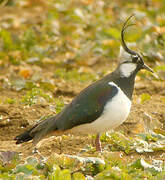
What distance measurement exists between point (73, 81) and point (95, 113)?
9.89ft

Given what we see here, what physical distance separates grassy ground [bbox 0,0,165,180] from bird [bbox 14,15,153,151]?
0.21 metres

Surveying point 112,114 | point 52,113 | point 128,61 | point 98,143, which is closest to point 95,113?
point 112,114

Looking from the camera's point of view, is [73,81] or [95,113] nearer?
[95,113]

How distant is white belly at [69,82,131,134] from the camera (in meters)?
5.05

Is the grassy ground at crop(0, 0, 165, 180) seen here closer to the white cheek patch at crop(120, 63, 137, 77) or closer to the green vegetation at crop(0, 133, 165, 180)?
the green vegetation at crop(0, 133, 165, 180)

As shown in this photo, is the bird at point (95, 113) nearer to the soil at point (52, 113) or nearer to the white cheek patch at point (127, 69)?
the white cheek patch at point (127, 69)

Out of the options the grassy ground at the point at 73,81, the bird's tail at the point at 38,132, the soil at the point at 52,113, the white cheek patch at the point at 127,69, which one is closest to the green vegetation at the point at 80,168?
the grassy ground at the point at 73,81

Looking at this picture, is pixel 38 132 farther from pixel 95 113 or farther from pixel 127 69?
pixel 127 69

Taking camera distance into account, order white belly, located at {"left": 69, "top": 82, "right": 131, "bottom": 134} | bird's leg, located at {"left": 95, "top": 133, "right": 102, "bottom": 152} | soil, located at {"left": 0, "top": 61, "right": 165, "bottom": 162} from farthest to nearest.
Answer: soil, located at {"left": 0, "top": 61, "right": 165, "bottom": 162} → bird's leg, located at {"left": 95, "top": 133, "right": 102, "bottom": 152} → white belly, located at {"left": 69, "top": 82, "right": 131, "bottom": 134}

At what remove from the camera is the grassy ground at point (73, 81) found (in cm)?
464

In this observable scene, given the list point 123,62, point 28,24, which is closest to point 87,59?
point 28,24

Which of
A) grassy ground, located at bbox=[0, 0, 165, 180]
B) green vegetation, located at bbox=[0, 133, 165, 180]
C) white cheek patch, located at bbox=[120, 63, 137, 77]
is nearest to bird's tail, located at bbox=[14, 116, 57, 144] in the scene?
grassy ground, located at bbox=[0, 0, 165, 180]

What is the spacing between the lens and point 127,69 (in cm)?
541

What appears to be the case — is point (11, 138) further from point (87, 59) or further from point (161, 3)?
point (161, 3)
